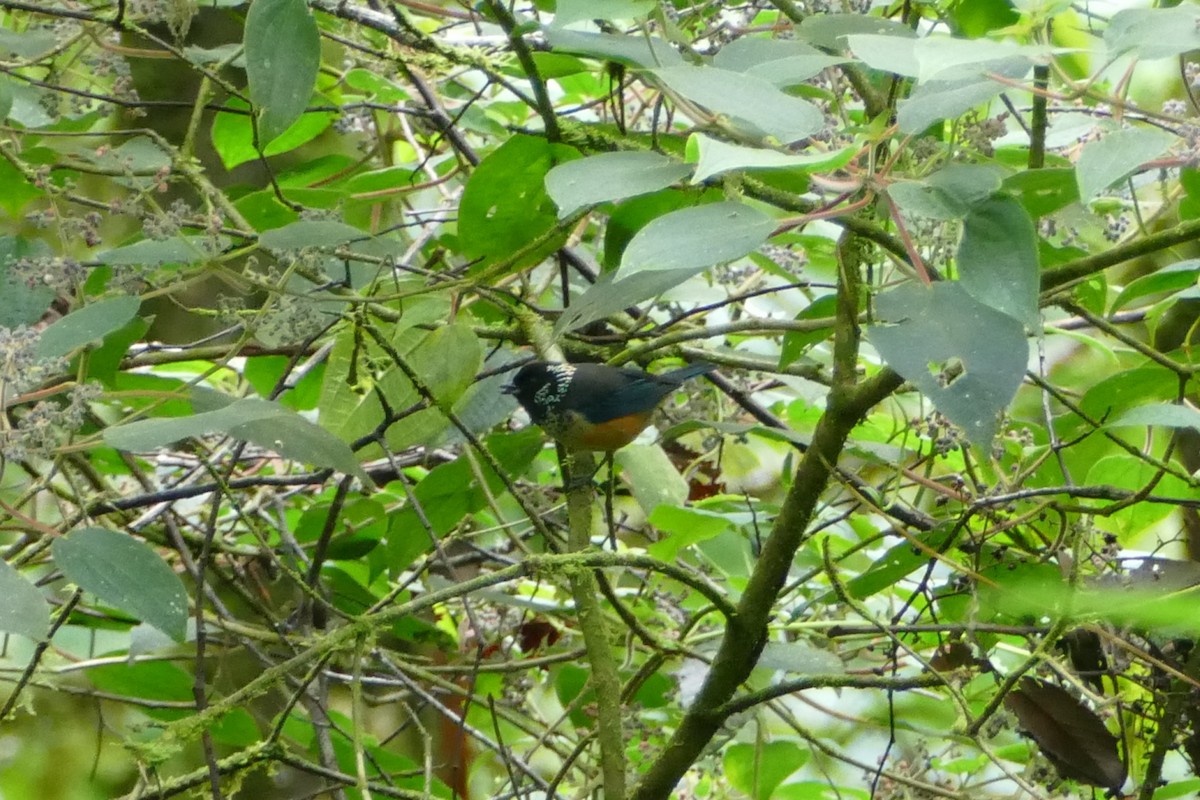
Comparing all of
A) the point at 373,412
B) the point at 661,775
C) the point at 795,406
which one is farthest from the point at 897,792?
the point at 373,412

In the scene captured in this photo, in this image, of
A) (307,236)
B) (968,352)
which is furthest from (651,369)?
(968,352)

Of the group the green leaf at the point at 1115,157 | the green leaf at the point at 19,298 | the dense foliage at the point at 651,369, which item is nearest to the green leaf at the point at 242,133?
the dense foliage at the point at 651,369

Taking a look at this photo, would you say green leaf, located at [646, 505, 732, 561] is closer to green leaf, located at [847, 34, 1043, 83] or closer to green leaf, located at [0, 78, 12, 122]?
green leaf, located at [847, 34, 1043, 83]

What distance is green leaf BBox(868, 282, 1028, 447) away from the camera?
31.3 inches

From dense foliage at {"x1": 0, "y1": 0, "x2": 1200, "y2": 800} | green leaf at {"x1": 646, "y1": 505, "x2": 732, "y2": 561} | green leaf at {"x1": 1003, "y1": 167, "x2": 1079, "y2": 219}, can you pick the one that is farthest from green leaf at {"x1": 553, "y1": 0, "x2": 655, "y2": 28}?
green leaf at {"x1": 646, "y1": 505, "x2": 732, "y2": 561}

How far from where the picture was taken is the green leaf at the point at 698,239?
69 centimetres

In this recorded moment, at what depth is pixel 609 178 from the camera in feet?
2.61

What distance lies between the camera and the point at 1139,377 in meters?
1.24

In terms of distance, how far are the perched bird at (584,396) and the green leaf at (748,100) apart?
71 cm

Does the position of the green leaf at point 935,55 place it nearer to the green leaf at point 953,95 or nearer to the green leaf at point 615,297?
the green leaf at point 953,95

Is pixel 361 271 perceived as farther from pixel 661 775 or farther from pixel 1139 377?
pixel 1139 377

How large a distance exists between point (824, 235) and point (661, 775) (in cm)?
79

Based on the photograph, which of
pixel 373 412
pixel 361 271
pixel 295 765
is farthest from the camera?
pixel 361 271

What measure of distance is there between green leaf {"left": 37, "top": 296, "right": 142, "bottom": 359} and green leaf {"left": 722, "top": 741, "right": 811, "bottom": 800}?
3.11ft
